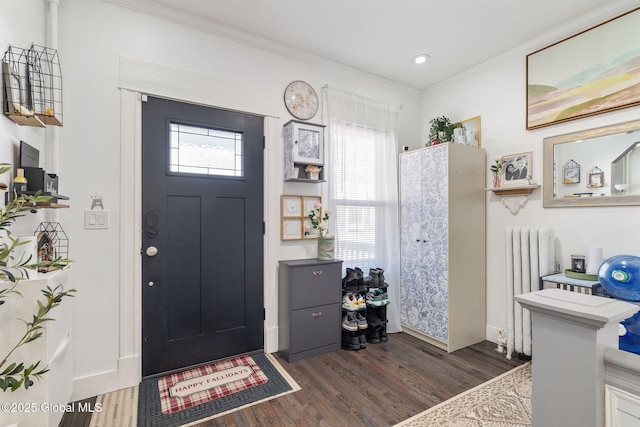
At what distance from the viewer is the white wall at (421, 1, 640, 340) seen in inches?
90.4

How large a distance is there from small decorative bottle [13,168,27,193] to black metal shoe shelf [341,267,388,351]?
8.09 ft

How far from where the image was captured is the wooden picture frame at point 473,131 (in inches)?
126

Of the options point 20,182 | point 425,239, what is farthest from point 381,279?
point 20,182

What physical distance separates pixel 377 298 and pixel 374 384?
3.03ft

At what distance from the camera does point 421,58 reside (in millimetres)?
3084

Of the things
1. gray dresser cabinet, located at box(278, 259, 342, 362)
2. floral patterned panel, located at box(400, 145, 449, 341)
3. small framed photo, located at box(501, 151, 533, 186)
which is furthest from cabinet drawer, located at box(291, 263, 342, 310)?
small framed photo, located at box(501, 151, 533, 186)

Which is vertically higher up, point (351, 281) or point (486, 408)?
point (351, 281)

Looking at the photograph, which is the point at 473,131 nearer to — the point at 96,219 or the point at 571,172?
the point at 571,172

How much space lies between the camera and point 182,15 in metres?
2.41

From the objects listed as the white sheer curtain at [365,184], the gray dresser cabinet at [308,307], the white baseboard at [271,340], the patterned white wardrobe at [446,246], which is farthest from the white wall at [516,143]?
the white baseboard at [271,340]

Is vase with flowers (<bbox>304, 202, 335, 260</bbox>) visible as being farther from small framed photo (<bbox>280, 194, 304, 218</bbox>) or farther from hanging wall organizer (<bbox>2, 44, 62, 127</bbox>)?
hanging wall organizer (<bbox>2, 44, 62, 127</bbox>)

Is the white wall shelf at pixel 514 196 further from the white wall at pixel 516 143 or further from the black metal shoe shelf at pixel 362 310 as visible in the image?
the black metal shoe shelf at pixel 362 310

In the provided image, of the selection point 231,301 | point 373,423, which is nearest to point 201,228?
point 231,301

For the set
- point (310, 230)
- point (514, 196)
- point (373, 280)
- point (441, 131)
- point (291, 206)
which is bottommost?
point (373, 280)
